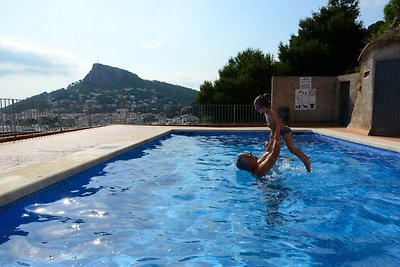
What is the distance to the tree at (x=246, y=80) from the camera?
2381 cm

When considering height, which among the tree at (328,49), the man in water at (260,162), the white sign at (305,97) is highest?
the tree at (328,49)

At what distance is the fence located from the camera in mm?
11258

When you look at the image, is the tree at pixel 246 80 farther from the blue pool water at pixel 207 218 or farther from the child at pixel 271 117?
the child at pixel 271 117

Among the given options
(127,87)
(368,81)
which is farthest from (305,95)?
(127,87)

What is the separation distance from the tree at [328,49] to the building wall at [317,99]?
7046 mm

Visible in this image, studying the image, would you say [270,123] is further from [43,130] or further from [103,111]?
[103,111]

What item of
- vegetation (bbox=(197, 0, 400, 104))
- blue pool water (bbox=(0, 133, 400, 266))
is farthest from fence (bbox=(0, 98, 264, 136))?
blue pool water (bbox=(0, 133, 400, 266))

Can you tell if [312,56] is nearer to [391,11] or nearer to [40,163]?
[391,11]

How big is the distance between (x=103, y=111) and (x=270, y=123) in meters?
13.2

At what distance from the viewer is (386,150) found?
887cm

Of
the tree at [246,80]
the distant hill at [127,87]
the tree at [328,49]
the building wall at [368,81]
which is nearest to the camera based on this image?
the building wall at [368,81]

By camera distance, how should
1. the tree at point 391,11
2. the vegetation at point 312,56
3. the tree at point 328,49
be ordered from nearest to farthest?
the tree at point 391,11 → the tree at point 328,49 → the vegetation at point 312,56

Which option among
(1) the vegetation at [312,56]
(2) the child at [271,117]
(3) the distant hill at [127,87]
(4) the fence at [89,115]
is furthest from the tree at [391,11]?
(3) the distant hill at [127,87]

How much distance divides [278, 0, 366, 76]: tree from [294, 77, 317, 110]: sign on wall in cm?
723
